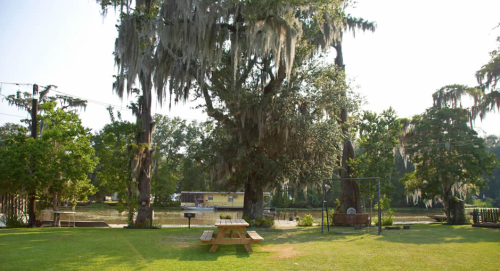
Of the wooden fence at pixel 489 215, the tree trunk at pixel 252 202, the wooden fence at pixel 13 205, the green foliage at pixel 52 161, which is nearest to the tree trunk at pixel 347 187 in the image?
the wooden fence at pixel 489 215

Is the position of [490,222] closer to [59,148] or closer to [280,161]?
[280,161]

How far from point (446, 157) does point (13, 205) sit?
21151 mm

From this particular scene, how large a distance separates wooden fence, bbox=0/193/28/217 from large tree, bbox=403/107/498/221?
792 inches

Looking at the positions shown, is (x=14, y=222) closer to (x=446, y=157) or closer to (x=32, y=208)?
(x=32, y=208)

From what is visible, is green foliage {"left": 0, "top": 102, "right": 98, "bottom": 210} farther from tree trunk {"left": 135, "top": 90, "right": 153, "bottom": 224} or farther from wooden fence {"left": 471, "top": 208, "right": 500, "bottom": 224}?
wooden fence {"left": 471, "top": 208, "right": 500, "bottom": 224}

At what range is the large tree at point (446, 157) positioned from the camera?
17438 millimetres

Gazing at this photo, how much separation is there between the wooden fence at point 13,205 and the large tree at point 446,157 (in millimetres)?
20117

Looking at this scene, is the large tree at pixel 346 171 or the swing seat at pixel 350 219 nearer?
the swing seat at pixel 350 219

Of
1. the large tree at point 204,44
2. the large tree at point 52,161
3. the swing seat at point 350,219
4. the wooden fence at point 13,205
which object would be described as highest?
the large tree at point 204,44

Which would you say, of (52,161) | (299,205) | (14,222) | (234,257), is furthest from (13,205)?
(299,205)

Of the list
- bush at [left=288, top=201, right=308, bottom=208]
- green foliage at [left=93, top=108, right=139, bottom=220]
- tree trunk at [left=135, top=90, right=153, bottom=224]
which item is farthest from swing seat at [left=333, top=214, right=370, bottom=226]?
bush at [left=288, top=201, right=308, bottom=208]

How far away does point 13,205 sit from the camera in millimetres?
14047

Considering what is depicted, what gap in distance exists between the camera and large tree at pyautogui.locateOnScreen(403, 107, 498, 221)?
57.2 feet

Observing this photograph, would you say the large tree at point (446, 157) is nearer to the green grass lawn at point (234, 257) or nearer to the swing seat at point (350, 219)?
the swing seat at point (350, 219)
